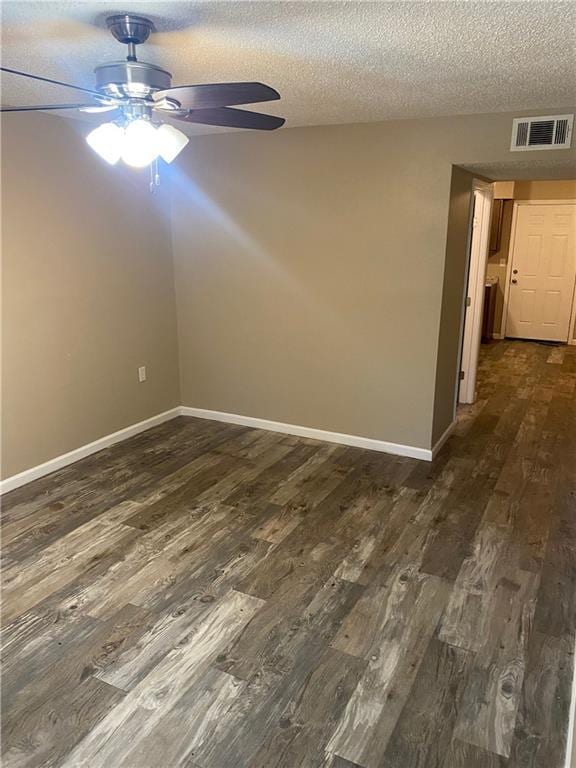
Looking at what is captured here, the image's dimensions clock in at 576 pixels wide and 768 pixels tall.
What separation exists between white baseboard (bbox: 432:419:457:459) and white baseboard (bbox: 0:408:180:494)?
2.26 metres

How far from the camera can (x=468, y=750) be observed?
1809 mm

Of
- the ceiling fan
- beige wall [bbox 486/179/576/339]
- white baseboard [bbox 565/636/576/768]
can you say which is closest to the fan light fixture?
the ceiling fan

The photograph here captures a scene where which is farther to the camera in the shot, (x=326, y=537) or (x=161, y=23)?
(x=326, y=537)

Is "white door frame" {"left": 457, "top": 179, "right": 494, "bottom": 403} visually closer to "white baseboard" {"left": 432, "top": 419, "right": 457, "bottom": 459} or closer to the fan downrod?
"white baseboard" {"left": 432, "top": 419, "right": 457, "bottom": 459}

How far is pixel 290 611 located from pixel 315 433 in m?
2.10

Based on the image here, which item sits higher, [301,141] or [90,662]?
[301,141]

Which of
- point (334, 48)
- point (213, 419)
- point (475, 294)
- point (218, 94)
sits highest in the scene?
point (334, 48)

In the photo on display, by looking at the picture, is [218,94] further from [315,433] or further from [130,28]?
[315,433]

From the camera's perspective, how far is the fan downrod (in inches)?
74.2

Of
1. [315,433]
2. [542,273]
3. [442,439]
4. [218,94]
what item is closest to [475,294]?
[442,439]

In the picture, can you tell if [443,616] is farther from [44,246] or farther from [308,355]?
[44,246]

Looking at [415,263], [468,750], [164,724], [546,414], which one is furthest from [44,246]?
[546,414]

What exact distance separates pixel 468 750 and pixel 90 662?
141cm

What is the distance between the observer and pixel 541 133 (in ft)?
10.4
